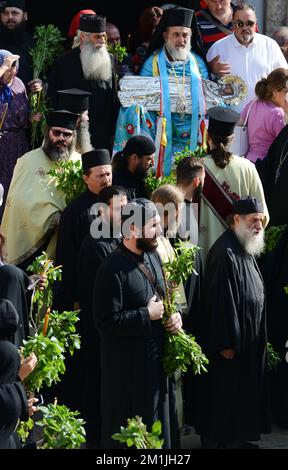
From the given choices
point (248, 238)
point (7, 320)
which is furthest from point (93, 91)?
point (7, 320)

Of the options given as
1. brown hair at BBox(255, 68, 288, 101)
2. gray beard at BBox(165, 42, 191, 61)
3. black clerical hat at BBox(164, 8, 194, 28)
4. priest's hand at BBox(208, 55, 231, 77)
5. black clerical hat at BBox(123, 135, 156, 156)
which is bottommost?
black clerical hat at BBox(123, 135, 156, 156)

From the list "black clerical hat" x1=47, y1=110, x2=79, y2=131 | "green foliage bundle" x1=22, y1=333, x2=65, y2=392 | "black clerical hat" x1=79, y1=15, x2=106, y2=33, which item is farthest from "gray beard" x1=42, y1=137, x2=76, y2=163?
"green foliage bundle" x1=22, y1=333, x2=65, y2=392

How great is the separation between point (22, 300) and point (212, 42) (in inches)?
193

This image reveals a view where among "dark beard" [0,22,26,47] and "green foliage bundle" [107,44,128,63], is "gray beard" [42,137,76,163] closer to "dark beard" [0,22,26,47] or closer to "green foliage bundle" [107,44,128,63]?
"green foliage bundle" [107,44,128,63]

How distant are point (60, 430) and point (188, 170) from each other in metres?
2.83

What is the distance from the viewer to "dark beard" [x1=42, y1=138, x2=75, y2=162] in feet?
32.0

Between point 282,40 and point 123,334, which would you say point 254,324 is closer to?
point 123,334

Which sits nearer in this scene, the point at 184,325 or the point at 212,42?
the point at 184,325

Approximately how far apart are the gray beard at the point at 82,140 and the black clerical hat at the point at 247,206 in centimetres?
162

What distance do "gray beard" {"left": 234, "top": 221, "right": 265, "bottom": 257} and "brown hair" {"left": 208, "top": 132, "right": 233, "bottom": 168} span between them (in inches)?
29.6

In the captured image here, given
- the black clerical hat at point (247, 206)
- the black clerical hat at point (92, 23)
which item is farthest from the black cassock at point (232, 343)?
the black clerical hat at point (92, 23)
